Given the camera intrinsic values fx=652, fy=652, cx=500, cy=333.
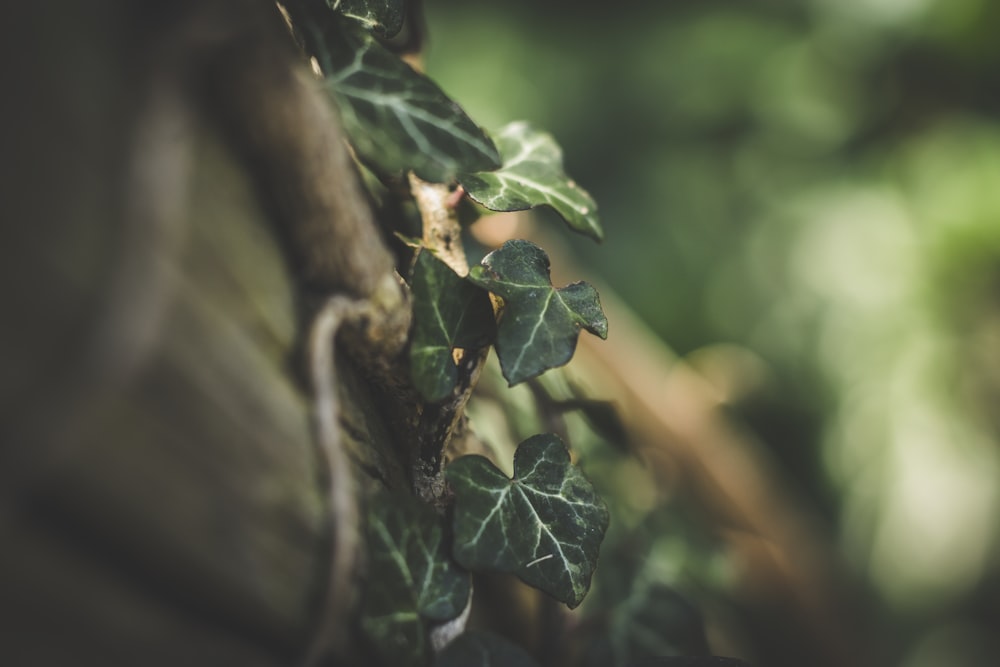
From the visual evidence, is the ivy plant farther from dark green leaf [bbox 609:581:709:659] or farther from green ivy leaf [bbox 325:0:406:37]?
dark green leaf [bbox 609:581:709:659]

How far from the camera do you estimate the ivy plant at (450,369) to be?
0.30 meters

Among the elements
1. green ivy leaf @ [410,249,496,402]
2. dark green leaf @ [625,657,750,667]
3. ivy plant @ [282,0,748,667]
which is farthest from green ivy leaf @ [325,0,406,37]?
dark green leaf @ [625,657,750,667]

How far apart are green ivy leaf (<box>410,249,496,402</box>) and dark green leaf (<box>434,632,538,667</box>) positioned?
0.12 meters

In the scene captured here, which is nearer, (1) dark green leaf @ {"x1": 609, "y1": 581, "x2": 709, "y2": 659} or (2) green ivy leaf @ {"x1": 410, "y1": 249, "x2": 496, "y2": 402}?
(2) green ivy leaf @ {"x1": 410, "y1": 249, "x2": 496, "y2": 402}

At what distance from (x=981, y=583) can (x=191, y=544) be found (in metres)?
1.64

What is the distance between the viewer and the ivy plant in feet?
0.97

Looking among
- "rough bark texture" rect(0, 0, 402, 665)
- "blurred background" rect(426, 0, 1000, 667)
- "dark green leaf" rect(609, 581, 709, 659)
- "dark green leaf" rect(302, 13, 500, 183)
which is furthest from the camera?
"blurred background" rect(426, 0, 1000, 667)

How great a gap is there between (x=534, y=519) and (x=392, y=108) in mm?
219

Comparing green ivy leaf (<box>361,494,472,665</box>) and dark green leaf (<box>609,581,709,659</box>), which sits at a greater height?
green ivy leaf (<box>361,494,472,665</box>)

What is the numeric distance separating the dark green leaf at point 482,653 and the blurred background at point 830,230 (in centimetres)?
93

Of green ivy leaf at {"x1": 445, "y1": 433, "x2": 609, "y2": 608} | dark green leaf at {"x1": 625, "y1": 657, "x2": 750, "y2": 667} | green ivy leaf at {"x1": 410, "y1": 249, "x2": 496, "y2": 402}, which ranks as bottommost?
dark green leaf at {"x1": 625, "y1": 657, "x2": 750, "y2": 667}

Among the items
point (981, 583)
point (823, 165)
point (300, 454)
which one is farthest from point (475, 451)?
→ point (823, 165)

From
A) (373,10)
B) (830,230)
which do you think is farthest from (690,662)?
(830,230)

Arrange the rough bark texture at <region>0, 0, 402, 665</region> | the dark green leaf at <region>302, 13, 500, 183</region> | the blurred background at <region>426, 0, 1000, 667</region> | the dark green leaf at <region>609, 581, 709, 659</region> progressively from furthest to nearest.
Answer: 1. the blurred background at <region>426, 0, 1000, 667</region>
2. the dark green leaf at <region>609, 581, 709, 659</region>
3. the dark green leaf at <region>302, 13, 500, 183</region>
4. the rough bark texture at <region>0, 0, 402, 665</region>
